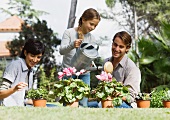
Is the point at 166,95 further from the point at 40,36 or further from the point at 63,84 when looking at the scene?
the point at 40,36

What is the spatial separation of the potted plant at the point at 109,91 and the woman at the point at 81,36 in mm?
731

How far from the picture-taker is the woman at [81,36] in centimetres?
520

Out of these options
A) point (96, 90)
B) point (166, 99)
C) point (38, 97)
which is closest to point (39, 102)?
point (38, 97)

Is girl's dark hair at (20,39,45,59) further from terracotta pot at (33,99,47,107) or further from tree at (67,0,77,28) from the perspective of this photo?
tree at (67,0,77,28)

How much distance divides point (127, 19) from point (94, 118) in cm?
2826

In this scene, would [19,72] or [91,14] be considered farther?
[91,14]

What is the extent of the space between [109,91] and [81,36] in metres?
1.21

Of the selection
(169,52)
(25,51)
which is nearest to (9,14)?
(169,52)

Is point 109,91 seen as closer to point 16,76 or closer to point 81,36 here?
point 16,76

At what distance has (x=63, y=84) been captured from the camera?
4.49m

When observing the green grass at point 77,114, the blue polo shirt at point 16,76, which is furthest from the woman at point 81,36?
the green grass at point 77,114

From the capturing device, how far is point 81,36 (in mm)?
5434

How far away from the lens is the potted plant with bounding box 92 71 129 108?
14.4 feet

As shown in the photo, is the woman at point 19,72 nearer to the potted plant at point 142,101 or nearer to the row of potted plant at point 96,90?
the row of potted plant at point 96,90
